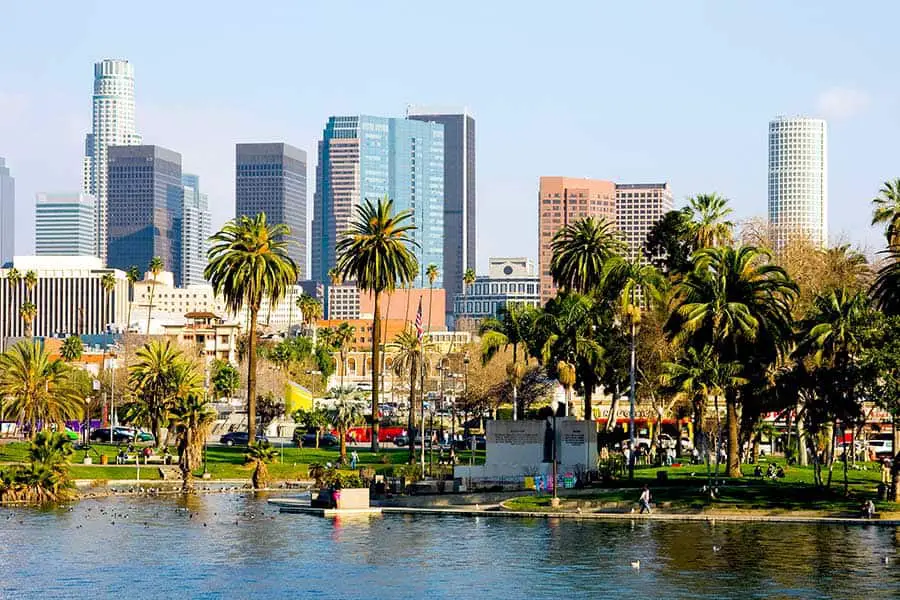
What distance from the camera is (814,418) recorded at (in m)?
87.2

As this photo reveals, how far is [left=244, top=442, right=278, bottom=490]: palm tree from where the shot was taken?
352 feet

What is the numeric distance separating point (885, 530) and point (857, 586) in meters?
18.2

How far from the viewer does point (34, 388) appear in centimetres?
11700

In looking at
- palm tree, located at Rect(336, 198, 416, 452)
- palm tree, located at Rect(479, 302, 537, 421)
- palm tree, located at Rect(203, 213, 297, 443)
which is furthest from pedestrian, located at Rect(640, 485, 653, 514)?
palm tree, located at Rect(479, 302, 537, 421)

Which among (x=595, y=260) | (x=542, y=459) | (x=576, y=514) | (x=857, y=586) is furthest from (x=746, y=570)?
(x=595, y=260)

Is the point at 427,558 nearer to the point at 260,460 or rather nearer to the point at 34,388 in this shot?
the point at 260,460

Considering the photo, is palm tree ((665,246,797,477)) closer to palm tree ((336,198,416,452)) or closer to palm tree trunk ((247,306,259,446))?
palm tree ((336,198,416,452))

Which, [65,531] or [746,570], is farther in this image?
[65,531]

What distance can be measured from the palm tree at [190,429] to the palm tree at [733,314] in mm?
32909

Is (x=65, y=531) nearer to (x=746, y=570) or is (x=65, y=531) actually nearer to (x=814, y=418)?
(x=746, y=570)

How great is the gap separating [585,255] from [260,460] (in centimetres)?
3936

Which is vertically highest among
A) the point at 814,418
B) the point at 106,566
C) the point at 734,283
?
the point at 734,283

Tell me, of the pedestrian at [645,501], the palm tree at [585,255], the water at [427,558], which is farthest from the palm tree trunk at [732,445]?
the palm tree at [585,255]

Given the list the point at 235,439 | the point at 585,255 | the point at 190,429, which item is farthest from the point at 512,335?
the point at 190,429
